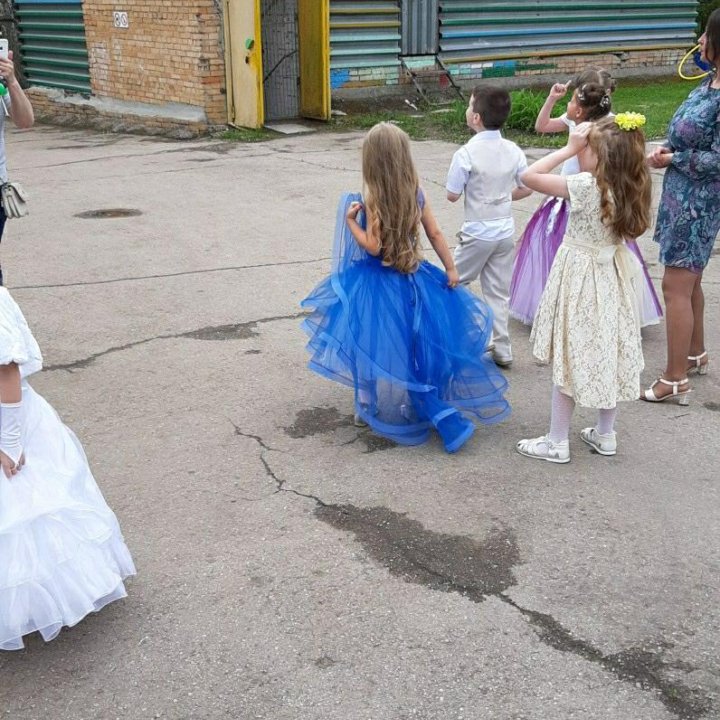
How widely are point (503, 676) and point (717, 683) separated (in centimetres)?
63

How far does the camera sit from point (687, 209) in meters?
4.64

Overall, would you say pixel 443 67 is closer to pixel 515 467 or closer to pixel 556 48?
pixel 556 48

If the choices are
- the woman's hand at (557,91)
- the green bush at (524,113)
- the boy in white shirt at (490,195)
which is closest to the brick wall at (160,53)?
the green bush at (524,113)

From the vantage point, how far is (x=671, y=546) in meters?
3.52

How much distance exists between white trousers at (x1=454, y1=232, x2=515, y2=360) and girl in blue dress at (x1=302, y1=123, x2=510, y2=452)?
631 mm

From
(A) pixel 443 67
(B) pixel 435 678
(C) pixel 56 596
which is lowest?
(B) pixel 435 678

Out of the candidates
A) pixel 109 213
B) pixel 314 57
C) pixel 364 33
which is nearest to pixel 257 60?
pixel 314 57

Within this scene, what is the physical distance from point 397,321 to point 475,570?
1295 millimetres

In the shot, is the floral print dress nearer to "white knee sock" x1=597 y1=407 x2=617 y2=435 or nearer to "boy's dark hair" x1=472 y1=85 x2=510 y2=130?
"boy's dark hair" x1=472 y1=85 x2=510 y2=130

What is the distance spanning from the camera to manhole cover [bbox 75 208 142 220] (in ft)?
29.5

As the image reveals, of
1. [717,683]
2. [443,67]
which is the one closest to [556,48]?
[443,67]

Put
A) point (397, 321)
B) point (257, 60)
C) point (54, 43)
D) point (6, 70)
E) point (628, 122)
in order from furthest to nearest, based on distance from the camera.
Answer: point (54, 43) < point (257, 60) < point (6, 70) < point (397, 321) < point (628, 122)

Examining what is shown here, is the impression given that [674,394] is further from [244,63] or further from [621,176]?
[244,63]

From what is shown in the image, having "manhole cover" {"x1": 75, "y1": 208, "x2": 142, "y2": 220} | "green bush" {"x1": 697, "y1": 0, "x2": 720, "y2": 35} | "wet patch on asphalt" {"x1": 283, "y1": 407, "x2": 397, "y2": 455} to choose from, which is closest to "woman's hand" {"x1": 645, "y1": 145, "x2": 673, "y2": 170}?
"wet patch on asphalt" {"x1": 283, "y1": 407, "x2": 397, "y2": 455}
